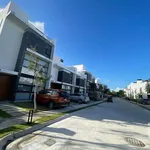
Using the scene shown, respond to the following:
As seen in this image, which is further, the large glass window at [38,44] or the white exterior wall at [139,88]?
the white exterior wall at [139,88]

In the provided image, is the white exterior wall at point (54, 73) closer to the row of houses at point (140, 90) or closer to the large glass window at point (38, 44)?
the large glass window at point (38, 44)

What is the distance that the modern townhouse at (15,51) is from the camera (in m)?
12.2

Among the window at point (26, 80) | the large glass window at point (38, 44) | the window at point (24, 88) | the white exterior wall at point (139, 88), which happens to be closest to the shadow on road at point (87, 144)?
the window at point (24, 88)

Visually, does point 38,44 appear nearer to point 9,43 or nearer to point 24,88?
point 9,43

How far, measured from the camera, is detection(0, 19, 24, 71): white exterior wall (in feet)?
39.6

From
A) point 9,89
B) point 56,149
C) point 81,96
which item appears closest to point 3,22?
point 9,89

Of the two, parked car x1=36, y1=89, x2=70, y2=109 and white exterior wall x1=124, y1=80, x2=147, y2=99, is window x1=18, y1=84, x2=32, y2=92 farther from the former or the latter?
white exterior wall x1=124, y1=80, x2=147, y2=99

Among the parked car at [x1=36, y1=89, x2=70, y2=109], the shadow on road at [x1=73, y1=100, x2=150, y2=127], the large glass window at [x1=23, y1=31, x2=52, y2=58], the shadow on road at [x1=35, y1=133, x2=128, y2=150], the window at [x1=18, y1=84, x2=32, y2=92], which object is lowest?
the shadow on road at [x1=35, y1=133, x2=128, y2=150]

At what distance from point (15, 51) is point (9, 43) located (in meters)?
1.04

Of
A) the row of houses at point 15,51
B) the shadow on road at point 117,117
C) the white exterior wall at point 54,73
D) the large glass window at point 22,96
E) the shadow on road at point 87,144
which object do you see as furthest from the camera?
the white exterior wall at point 54,73

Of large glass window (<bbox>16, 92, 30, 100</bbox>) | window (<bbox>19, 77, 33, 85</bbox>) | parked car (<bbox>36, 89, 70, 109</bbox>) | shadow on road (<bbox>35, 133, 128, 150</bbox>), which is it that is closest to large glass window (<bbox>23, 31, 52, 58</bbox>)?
window (<bbox>19, 77, 33, 85</bbox>)

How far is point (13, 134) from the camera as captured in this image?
4.97 meters

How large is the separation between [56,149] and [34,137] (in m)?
1.40

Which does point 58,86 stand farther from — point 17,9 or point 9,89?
point 17,9
